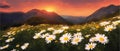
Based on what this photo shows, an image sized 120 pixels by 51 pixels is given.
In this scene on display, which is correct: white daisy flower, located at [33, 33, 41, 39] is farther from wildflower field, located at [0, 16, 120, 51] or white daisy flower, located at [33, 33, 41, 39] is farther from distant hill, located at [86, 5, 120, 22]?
distant hill, located at [86, 5, 120, 22]

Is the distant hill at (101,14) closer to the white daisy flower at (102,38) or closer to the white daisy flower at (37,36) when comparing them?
the white daisy flower at (37,36)

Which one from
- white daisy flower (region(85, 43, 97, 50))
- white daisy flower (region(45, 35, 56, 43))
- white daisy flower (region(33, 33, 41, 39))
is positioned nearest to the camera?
white daisy flower (region(85, 43, 97, 50))

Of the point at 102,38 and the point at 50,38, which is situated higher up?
the point at 102,38

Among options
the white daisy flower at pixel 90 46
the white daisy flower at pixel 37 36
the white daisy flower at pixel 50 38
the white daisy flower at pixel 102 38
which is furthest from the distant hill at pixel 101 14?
the white daisy flower at pixel 90 46

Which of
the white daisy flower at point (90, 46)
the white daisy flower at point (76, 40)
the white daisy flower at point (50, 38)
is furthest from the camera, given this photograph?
the white daisy flower at point (50, 38)

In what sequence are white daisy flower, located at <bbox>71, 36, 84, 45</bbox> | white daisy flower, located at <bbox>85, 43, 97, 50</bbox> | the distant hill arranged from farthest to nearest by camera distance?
1. the distant hill
2. white daisy flower, located at <bbox>71, 36, 84, 45</bbox>
3. white daisy flower, located at <bbox>85, 43, 97, 50</bbox>

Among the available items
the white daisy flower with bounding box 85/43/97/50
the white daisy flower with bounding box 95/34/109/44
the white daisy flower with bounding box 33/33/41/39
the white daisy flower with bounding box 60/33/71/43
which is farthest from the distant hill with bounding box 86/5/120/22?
the white daisy flower with bounding box 85/43/97/50

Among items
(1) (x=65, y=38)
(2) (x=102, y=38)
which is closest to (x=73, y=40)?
(1) (x=65, y=38)

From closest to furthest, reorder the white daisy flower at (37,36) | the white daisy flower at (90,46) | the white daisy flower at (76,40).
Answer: the white daisy flower at (90,46), the white daisy flower at (76,40), the white daisy flower at (37,36)

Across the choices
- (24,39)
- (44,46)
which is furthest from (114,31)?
(24,39)

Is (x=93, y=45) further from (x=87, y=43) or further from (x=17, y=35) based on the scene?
Answer: (x=17, y=35)

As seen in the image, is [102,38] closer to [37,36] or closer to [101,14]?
[37,36]
